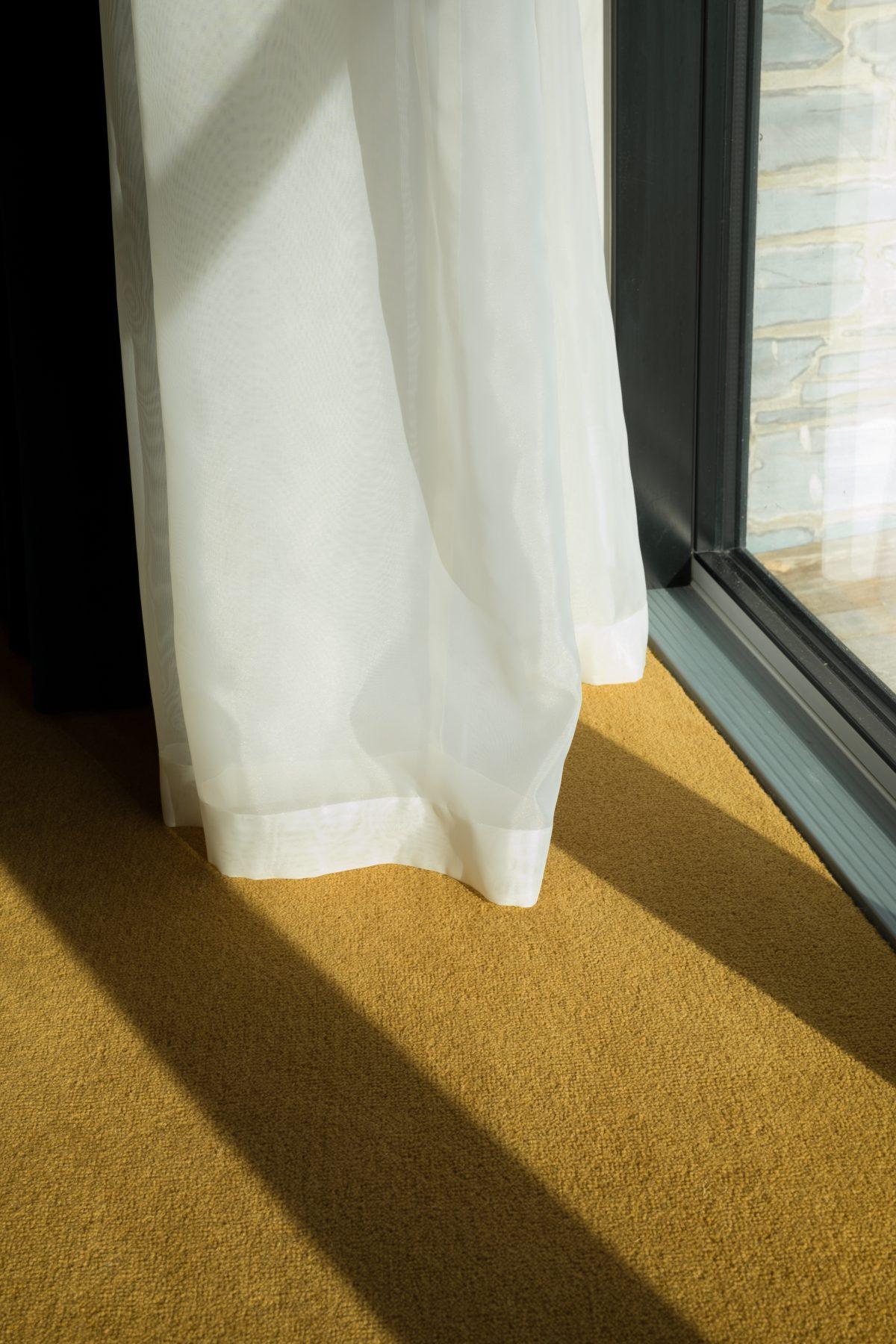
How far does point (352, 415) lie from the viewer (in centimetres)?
127

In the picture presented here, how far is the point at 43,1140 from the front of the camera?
3.64 ft

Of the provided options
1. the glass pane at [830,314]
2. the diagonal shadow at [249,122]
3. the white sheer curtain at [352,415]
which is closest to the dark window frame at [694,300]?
the glass pane at [830,314]

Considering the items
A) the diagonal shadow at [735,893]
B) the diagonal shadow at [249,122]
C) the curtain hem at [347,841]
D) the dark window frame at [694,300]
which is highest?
the diagonal shadow at [249,122]

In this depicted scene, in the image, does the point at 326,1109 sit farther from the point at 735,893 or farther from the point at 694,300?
the point at 694,300

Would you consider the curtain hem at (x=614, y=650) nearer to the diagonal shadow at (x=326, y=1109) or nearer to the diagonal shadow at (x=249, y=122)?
the diagonal shadow at (x=326, y=1109)

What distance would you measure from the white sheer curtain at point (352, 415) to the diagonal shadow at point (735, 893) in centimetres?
16

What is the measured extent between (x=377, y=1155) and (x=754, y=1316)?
34 cm

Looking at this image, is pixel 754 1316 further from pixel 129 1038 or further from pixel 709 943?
pixel 129 1038

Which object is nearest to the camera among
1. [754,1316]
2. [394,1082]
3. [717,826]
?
[754,1316]

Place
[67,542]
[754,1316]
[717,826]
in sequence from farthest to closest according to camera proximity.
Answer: [67,542] → [717,826] → [754,1316]

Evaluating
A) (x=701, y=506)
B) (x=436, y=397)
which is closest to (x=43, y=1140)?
(x=436, y=397)

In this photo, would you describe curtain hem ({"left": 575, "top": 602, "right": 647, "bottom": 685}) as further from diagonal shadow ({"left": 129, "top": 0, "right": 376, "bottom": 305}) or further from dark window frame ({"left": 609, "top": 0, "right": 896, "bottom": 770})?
diagonal shadow ({"left": 129, "top": 0, "right": 376, "bottom": 305})

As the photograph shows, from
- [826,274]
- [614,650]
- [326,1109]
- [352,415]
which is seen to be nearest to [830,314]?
[826,274]

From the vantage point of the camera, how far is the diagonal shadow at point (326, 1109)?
0.95m
